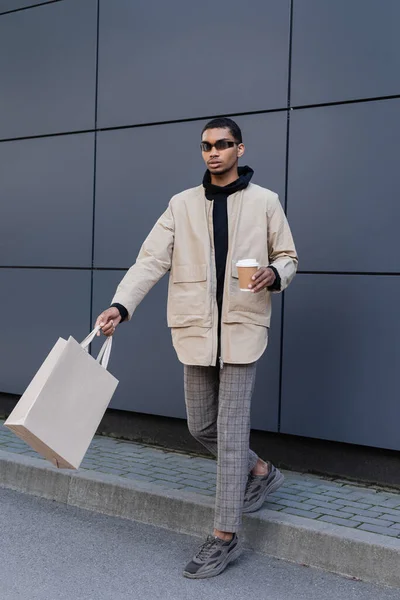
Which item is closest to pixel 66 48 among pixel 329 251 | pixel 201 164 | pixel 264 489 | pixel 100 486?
pixel 201 164

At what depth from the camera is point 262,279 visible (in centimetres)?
392

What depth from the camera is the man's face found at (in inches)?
166

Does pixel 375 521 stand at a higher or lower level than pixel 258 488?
lower

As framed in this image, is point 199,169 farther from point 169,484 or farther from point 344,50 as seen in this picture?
point 169,484

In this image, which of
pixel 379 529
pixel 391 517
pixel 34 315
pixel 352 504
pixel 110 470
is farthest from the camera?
pixel 34 315

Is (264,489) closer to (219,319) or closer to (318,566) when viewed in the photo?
(318,566)

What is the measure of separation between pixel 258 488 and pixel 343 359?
1225mm

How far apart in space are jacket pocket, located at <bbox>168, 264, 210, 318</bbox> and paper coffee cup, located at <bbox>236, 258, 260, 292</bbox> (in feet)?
1.26

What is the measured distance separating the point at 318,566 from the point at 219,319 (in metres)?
1.36

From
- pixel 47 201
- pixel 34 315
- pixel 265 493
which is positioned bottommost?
pixel 265 493

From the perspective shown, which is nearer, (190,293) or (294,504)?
(190,293)

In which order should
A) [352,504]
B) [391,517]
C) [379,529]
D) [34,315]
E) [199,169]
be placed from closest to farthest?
[379,529]
[391,517]
[352,504]
[199,169]
[34,315]

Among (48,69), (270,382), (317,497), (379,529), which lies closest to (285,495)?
(317,497)

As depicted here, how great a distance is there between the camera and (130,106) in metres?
6.69
